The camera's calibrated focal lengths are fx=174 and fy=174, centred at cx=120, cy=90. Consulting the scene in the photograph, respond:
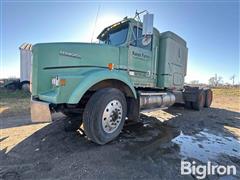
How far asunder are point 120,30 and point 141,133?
113 inches

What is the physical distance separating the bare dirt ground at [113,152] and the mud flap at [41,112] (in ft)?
2.03

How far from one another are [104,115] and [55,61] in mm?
1460

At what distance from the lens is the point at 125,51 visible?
14.5 feet

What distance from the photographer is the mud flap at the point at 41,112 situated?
318 centimetres

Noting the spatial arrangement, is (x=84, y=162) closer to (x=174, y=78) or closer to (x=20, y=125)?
(x=20, y=125)

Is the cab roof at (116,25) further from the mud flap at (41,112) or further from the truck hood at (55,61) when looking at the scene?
the mud flap at (41,112)

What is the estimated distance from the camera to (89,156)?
3029 mm

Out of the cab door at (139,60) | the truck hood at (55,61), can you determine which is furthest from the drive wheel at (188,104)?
the truck hood at (55,61)

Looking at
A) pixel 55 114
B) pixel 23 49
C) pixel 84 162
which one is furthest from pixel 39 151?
pixel 23 49

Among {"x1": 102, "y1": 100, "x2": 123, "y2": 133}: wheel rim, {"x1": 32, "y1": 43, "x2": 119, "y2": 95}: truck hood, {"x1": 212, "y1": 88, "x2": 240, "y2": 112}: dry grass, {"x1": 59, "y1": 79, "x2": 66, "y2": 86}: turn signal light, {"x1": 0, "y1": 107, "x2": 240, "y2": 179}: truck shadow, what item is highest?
{"x1": 32, "y1": 43, "x2": 119, "y2": 95}: truck hood

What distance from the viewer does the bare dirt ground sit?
8.44ft

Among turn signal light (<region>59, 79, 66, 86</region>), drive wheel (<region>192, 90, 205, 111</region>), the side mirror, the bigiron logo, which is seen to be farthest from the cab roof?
drive wheel (<region>192, 90, 205, 111</region>)

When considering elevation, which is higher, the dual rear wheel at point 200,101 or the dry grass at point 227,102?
the dual rear wheel at point 200,101

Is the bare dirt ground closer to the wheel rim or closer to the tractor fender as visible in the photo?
the wheel rim
